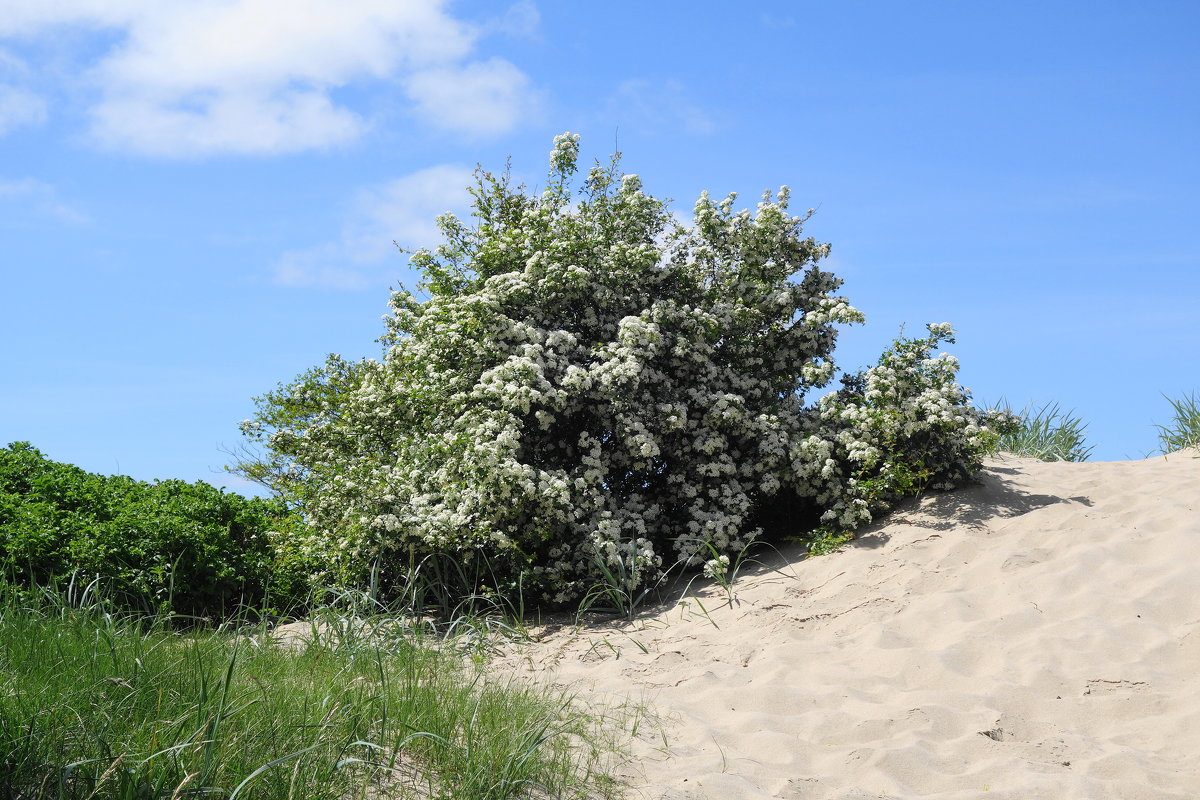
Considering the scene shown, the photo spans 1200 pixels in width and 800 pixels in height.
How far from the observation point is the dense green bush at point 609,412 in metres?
8.61

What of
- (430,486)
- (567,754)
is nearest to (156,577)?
(430,486)

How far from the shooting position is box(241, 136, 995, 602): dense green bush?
8.61 meters

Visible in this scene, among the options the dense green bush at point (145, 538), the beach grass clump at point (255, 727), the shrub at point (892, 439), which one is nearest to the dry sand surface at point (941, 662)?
the shrub at point (892, 439)

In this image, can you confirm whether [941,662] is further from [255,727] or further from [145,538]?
[145,538]

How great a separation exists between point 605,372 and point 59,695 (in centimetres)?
551

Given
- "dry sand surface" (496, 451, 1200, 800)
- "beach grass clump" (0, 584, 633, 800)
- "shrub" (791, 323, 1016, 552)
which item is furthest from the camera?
"shrub" (791, 323, 1016, 552)

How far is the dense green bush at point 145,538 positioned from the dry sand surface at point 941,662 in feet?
10.7

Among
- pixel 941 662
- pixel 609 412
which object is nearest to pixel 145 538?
pixel 609 412

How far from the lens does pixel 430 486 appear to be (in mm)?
8992

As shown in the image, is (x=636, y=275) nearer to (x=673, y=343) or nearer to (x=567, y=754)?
(x=673, y=343)

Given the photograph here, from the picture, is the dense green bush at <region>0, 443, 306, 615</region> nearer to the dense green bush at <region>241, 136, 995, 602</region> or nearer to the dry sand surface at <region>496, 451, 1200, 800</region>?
the dense green bush at <region>241, 136, 995, 602</region>

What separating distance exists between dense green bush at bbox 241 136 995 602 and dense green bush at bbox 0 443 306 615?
2.14 feet

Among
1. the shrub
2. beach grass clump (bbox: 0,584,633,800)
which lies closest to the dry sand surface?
the shrub

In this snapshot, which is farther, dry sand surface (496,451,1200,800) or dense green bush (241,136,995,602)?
dense green bush (241,136,995,602)
